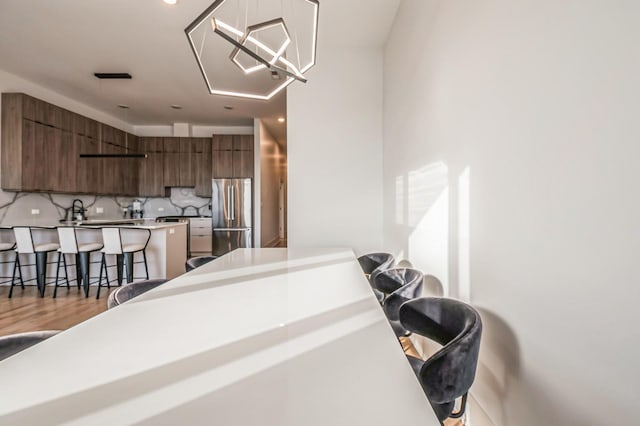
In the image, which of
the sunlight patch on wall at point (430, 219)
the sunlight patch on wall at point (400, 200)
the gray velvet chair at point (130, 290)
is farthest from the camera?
the sunlight patch on wall at point (400, 200)

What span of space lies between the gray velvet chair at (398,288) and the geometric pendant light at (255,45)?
148cm

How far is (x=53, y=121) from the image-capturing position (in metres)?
4.76

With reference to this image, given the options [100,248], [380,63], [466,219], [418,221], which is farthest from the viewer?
[100,248]

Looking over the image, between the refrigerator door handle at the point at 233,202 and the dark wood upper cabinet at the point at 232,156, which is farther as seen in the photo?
the dark wood upper cabinet at the point at 232,156

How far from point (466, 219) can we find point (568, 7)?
37.1 inches

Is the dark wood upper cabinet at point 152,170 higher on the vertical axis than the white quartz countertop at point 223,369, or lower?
higher

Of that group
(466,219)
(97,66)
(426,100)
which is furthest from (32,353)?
(97,66)

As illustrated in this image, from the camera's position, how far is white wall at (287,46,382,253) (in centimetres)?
370

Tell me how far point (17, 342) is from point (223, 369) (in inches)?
29.7

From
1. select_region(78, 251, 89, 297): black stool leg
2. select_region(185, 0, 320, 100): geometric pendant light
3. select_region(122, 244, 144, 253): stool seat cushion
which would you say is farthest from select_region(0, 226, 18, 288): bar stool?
select_region(185, 0, 320, 100): geometric pendant light

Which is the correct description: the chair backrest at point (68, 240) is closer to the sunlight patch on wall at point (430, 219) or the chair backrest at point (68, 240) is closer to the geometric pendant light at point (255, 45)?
the geometric pendant light at point (255, 45)

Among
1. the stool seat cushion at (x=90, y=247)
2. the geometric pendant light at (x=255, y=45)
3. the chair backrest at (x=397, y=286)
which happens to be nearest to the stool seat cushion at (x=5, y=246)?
the stool seat cushion at (x=90, y=247)

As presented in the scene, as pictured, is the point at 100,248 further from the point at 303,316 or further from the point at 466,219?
the point at 466,219

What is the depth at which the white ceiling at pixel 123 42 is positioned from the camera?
3037 millimetres
